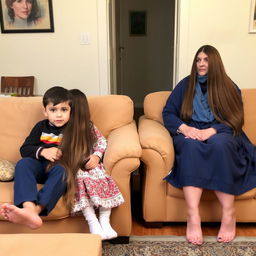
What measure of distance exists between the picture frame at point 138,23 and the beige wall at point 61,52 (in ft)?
6.86

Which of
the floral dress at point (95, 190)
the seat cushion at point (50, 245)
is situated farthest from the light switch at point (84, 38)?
the seat cushion at point (50, 245)

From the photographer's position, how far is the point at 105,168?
1.70 m

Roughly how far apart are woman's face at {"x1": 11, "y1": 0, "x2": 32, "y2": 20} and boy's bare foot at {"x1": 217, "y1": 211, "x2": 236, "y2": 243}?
8.86 ft

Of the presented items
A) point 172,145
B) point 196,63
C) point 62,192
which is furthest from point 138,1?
point 62,192

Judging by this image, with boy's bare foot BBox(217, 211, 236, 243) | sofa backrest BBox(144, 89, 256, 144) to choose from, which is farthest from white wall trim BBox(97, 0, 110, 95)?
boy's bare foot BBox(217, 211, 236, 243)

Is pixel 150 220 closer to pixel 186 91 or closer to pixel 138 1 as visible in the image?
pixel 186 91

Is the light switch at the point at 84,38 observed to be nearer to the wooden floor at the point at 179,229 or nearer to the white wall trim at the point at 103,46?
the white wall trim at the point at 103,46

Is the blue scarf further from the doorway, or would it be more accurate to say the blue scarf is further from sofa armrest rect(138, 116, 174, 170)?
the doorway

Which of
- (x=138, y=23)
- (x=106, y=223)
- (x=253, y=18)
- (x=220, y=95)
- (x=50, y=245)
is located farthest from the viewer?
(x=138, y=23)

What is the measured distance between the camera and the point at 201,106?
2.04 meters

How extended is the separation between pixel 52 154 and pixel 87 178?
24 centimetres

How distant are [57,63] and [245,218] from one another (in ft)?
7.94

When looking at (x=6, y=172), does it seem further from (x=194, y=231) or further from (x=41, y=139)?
(x=194, y=231)

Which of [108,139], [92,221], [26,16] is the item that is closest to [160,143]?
[108,139]
